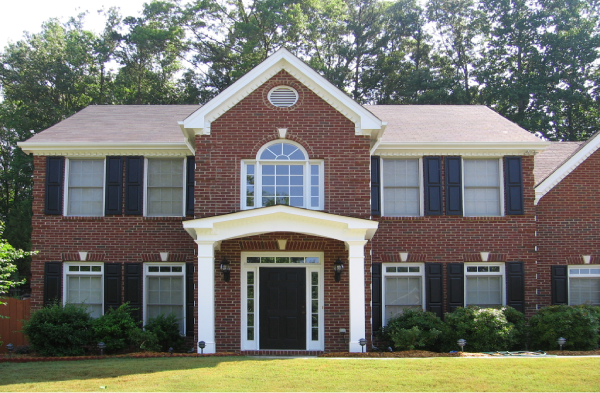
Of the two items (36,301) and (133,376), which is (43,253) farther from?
(133,376)

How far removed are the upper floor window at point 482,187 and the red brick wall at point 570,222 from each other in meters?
1.36

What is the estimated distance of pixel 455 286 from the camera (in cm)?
1576

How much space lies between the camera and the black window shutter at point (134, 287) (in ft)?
51.4

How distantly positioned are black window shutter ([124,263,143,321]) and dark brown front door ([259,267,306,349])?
346cm

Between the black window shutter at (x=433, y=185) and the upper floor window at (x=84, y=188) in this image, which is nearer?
the black window shutter at (x=433, y=185)

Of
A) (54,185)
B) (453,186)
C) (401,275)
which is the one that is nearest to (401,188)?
(453,186)

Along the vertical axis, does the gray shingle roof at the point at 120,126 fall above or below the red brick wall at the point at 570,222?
above

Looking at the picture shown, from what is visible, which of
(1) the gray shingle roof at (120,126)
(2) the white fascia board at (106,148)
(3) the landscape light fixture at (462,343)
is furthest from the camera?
(1) the gray shingle roof at (120,126)

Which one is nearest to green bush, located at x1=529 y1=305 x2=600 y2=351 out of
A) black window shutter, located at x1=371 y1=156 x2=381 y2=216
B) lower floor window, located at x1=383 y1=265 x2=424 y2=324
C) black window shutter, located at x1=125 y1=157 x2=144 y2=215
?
lower floor window, located at x1=383 y1=265 x2=424 y2=324

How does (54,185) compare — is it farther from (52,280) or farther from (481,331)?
(481,331)

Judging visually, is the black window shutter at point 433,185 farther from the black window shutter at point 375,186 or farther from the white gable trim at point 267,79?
the white gable trim at point 267,79

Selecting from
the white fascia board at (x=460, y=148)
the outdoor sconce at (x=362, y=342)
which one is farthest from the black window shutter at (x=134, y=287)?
the white fascia board at (x=460, y=148)

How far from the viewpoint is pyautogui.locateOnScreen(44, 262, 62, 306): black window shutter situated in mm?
15734

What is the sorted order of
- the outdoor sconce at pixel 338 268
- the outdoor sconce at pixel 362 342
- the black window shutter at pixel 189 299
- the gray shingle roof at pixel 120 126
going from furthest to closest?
the gray shingle roof at pixel 120 126
the black window shutter at pixel 189 299
the outdoor sconce at pixel 338 268
the outdoor sconce at pixel 362 342
